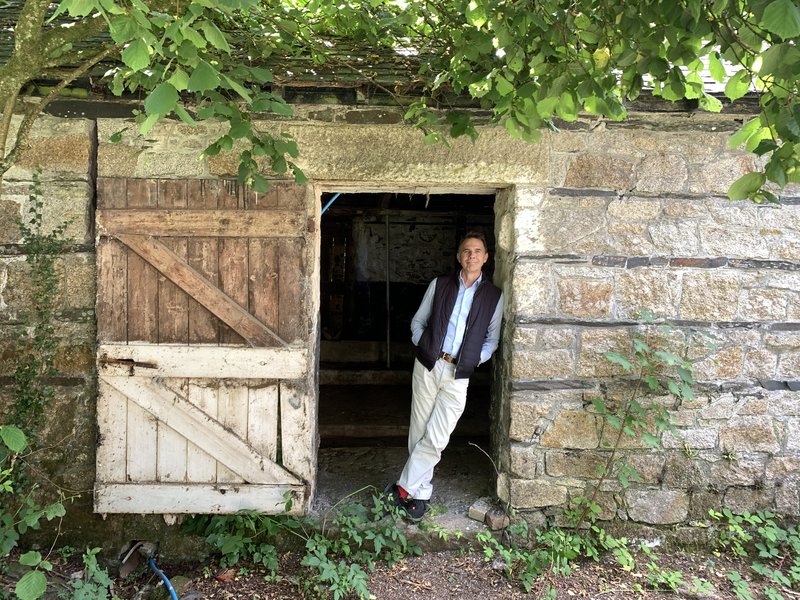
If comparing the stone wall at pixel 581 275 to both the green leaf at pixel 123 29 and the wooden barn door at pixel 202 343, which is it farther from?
the green leaf at pixel 123 29

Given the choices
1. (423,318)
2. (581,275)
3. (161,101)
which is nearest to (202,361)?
(423,318)

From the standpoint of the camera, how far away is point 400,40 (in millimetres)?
3566

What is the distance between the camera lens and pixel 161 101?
1855mm

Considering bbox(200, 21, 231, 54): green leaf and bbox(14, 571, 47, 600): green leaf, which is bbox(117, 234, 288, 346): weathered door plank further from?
bbox(200, 21, 231, 54): green leaf

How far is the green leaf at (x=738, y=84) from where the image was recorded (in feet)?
7.02

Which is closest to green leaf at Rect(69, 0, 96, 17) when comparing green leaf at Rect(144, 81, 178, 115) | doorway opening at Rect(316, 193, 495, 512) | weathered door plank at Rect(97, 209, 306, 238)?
green leaf at Rect(144, 81, 178, 115)

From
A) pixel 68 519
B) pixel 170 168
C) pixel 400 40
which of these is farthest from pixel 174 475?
pixel 400 40

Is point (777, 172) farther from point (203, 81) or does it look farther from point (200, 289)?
point (200, 289)

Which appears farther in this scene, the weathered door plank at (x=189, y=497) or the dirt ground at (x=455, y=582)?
the weathered door plank at (x=189, y=497)

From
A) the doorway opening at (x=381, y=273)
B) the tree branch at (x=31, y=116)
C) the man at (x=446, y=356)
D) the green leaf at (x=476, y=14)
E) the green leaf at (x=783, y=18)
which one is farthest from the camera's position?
the doorway opening at (x=381, y=273)

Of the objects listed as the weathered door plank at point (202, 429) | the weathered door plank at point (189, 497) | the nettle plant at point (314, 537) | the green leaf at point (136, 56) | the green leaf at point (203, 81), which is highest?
the green leaf at point (136, 56)

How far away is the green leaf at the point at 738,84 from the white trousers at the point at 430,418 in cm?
205

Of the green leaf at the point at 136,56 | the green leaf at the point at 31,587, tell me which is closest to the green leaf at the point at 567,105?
the green leaf at the point at 136,56

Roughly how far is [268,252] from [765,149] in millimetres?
2439
